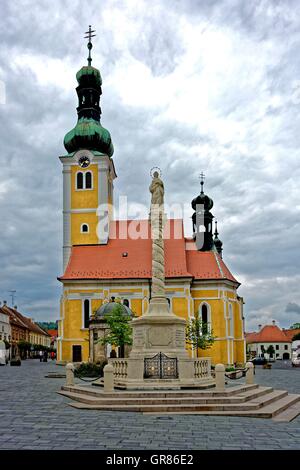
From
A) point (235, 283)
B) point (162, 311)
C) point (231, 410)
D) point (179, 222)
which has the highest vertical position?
point (179, 222)

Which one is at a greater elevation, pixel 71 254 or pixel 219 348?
pixel 71 254

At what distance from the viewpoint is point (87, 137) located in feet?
200

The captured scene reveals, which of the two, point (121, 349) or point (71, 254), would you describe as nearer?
point (121, 349)

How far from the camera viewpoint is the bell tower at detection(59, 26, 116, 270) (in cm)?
5972

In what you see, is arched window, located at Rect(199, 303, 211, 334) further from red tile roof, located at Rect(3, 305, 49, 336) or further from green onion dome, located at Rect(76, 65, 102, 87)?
red tile roof, located at Rect(3, 305, 49, 336)

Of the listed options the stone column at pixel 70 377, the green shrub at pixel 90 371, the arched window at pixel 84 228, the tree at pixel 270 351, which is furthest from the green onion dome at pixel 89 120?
the tree at pixel 270 351

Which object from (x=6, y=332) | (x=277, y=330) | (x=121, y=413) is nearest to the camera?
(x=121, y=413)

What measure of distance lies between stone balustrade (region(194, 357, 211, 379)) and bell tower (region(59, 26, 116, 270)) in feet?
124

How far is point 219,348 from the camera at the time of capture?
52719 millimetres

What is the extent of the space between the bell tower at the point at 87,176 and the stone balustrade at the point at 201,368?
37.8 meters

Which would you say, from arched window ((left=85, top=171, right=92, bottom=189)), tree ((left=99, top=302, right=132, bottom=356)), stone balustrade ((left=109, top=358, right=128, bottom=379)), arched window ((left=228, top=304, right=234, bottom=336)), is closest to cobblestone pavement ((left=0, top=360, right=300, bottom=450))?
stone balustrade ((left=109, top=358, right=128, bottom=379))

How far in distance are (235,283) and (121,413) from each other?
41819 mm
